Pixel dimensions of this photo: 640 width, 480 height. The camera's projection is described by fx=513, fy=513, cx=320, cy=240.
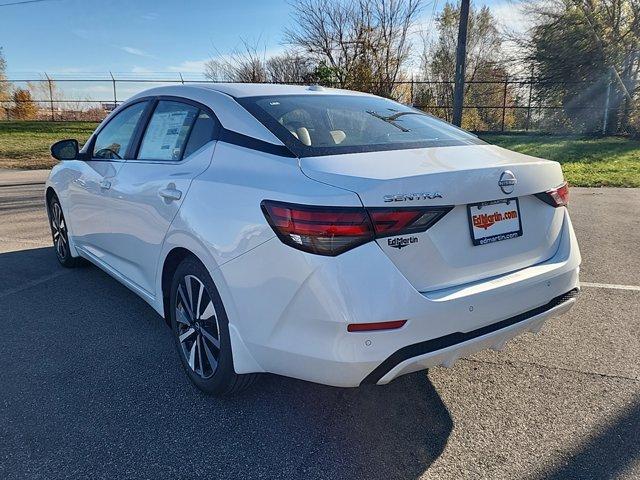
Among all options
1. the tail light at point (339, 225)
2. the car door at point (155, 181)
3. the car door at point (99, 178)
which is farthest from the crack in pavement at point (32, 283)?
the tail light at point (339, 225)

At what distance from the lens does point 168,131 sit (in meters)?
3.20

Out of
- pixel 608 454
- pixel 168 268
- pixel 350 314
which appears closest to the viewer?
pixel 350 314

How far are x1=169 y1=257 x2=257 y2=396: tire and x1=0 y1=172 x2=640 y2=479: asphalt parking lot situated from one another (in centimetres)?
14

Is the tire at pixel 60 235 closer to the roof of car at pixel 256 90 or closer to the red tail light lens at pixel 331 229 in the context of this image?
the roof of car at pixel 256 90

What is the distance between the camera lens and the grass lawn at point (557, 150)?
1156 cm

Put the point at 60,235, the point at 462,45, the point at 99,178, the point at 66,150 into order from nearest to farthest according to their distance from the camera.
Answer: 1. the point at 99,178
2. the point at 66,150
3. the point at 60,235
4. the point at 462,45

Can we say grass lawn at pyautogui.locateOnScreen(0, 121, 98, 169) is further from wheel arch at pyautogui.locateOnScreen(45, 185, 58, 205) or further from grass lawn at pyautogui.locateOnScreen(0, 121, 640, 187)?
wheel arch at pyautogui.locateOnScreen(45, 185, 58, 205)

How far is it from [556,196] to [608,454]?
1.24 metres

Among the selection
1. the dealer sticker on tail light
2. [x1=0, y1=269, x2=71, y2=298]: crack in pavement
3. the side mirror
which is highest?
the side mirror

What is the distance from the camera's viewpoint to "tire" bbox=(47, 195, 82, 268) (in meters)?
4.89

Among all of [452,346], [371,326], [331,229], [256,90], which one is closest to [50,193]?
[256,90]

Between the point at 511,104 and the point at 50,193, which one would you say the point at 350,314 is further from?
the point at 511,104

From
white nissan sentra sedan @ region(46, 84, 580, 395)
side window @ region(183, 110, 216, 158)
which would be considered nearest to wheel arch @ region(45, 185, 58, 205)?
white nissan sentra sedan @ region(46, 84, 580, 395)

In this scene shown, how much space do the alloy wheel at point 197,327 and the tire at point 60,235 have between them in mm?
2516
